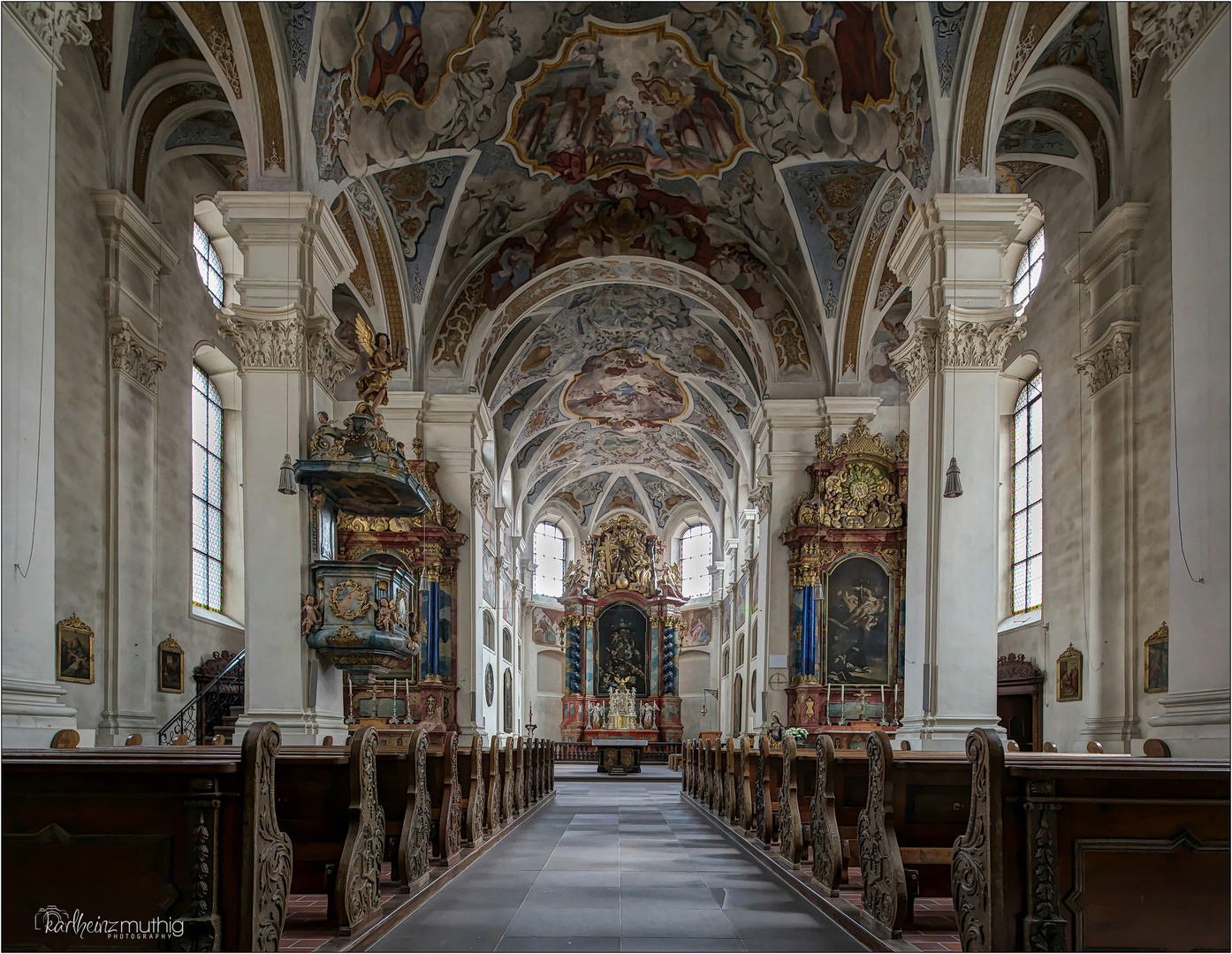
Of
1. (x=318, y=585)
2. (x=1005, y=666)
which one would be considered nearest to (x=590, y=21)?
(x=318, y=585)

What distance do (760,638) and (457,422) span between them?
6935 mm

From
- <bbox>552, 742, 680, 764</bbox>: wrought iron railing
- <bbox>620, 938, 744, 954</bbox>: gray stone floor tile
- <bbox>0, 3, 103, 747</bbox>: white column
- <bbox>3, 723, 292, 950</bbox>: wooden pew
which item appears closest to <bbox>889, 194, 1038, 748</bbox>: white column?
<bbox>620, 938, 744, 954</bbox>: gray stone floor tile

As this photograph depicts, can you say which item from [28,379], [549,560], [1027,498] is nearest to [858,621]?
[1027,498]

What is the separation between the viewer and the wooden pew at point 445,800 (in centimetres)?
803

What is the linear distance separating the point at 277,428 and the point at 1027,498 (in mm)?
11098

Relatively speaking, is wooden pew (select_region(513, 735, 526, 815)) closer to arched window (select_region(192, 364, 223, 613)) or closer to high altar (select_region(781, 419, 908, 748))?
arched window (select_region(192, 364, 223, 613))

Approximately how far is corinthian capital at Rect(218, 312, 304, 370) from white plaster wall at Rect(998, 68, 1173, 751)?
8.92 metres

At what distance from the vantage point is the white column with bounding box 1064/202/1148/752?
12.0 m

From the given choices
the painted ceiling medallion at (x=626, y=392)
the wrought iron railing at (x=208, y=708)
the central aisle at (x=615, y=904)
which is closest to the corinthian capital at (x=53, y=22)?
the central aisle at (x=615, y=904)

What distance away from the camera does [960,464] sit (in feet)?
34.0

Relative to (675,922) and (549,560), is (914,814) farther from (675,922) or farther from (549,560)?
(549,560)

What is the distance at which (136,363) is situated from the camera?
12.8 metres

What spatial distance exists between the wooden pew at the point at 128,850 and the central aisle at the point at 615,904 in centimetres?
126

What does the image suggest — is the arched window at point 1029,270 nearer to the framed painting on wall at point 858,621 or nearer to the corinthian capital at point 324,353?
the framed painting on wall at point 858,621
